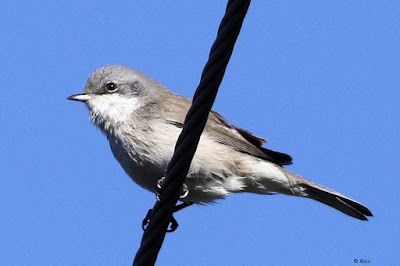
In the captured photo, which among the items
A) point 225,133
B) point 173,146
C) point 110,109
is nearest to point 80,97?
point 110,109

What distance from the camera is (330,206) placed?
27.4 feet

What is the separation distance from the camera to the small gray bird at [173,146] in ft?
24.2

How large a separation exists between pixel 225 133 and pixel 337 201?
1.57 meters

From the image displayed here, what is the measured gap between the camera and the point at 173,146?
23.7ft

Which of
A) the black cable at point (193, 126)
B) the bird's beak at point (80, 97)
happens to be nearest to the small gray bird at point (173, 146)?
the bird's beak at point (80, 97)

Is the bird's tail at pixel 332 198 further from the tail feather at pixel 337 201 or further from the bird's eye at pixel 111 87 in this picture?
the bird's eye at pixel 111 87

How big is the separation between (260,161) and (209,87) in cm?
382

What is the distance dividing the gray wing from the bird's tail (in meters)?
0.35

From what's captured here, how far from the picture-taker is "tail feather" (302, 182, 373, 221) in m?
8.16

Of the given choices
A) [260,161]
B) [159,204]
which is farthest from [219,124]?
[159,204]

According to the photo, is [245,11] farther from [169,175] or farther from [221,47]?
[169,175]

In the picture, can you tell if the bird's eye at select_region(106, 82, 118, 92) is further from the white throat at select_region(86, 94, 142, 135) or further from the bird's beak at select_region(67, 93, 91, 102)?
the bird's beak at select_region(67, 93, 91, 102)

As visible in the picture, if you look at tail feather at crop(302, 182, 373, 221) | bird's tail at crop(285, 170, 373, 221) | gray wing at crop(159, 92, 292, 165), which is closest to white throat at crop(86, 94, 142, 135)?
gray wing at crop(159, 92, 292, 165)

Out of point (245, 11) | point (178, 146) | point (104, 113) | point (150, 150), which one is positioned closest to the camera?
point (245, 11)
